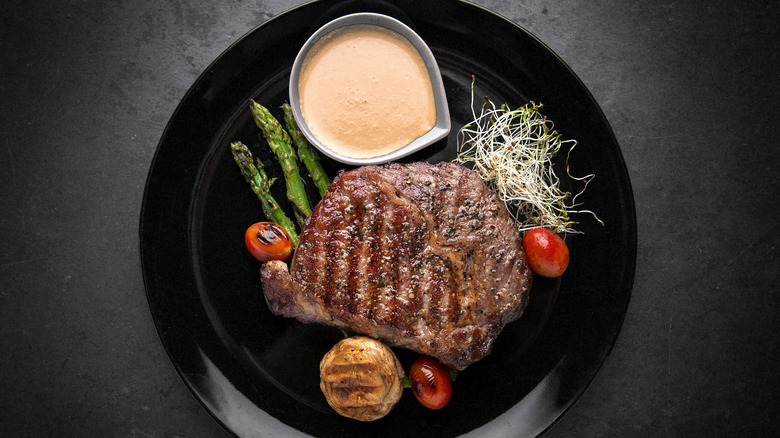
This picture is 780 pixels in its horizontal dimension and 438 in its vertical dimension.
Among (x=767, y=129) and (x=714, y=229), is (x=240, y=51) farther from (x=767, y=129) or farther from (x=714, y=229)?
(x=767, y=129)

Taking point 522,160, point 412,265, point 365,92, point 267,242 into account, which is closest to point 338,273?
point 412,265

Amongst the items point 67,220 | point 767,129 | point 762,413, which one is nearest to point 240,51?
point 67,220

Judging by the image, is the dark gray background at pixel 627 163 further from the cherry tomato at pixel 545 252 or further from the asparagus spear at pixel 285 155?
the cherry tomato at pixel 545 252

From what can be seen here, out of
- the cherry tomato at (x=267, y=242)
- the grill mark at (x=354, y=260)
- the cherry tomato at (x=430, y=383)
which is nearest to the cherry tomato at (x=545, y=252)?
the cherry tomato at (x=430, y=383)

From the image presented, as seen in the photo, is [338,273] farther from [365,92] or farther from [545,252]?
[545,252]

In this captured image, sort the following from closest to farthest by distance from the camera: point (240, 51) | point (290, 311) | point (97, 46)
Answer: point (290, 311) < point (240, 51) < point (97, 46)

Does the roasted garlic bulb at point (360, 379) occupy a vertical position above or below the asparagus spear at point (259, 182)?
below
